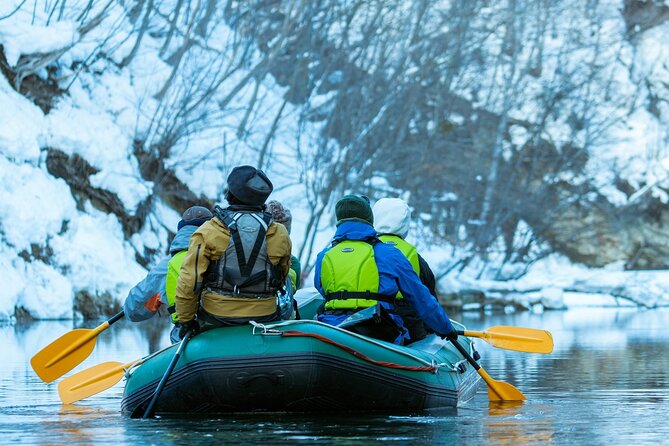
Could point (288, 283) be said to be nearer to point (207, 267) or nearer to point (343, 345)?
point (343, 345)

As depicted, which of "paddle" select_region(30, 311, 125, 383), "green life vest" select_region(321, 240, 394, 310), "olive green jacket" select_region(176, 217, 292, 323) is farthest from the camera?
"paddle" select_region(30, 311, 125, 383)

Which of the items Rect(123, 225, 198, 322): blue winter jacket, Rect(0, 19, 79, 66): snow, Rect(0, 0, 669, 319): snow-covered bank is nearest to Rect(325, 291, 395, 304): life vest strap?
Rect(123, 225, 198, 322): blue winter jacket

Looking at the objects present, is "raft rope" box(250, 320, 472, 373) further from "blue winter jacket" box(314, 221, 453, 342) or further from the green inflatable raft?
"blue winter jacket" box(314, 221, 453, 342)

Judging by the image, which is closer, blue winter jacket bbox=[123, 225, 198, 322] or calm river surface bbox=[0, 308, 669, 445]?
calm river surface bbox=[0, 308, 669, 445]

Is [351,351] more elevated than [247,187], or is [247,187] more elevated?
[247,187]

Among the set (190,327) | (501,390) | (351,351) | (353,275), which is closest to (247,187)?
(190,327)

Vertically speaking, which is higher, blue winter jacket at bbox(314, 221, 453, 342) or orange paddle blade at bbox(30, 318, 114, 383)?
blue winter jacket at bbox(314, 221, 453, 342)

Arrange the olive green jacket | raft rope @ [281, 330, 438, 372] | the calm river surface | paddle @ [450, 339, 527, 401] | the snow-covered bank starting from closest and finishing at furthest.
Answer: the calm river surface, the olive green jacket, raft rope @ [281, 330, 438, 372], paddle @ [450, 339, 527, 401], the snow-covered bank

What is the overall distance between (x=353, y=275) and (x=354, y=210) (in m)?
0.43

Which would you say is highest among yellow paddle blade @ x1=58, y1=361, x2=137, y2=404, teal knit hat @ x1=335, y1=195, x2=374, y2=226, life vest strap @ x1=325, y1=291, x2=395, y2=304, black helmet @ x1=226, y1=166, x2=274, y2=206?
black helmet @ x1=226, y1=166, x2=274, y2=206

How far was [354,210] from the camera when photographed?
873 cm

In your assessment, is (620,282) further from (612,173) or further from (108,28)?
(108,28)

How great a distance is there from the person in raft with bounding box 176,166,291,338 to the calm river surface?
619 mm

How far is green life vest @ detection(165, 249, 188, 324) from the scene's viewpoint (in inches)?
334
